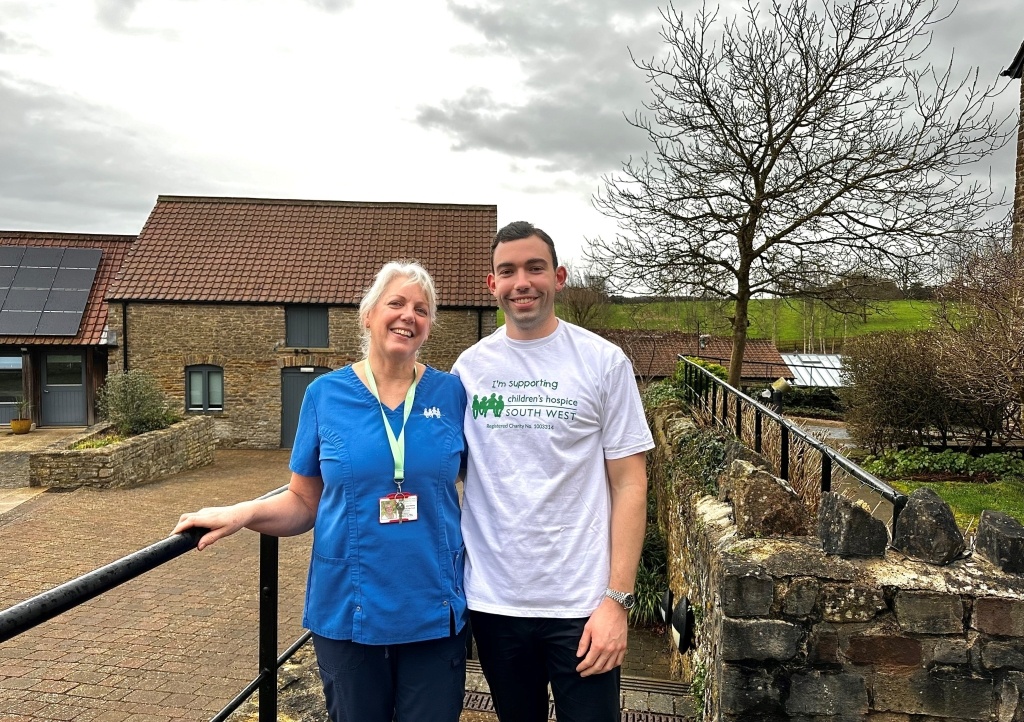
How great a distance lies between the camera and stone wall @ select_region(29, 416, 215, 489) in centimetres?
1305

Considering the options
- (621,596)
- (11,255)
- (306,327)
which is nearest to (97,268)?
(11,255)

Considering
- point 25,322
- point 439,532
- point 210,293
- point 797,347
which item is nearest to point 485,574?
point 439,532

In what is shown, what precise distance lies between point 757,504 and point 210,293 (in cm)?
1924

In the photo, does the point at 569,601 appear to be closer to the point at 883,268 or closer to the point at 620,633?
the point at 620,633

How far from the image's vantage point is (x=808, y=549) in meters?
2.54

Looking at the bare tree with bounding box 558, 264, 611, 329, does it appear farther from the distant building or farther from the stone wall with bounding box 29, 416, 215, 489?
the stone wall with bounding box 29, 416, 215, 489

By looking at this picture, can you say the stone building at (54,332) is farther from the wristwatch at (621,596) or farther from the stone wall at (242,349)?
the wristwatch at (621,596)

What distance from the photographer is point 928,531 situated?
2.48 meters

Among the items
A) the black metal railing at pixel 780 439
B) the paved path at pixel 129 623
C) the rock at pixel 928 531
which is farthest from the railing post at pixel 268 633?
the paved path at pixel 129 623

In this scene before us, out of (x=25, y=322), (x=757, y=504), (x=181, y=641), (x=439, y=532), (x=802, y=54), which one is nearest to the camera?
(x=439, y=532)

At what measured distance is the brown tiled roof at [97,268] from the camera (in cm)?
1903

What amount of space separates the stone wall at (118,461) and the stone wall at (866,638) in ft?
44.6

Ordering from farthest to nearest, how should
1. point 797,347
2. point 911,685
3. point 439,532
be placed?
point 797,347
point 911,685
point 439,532

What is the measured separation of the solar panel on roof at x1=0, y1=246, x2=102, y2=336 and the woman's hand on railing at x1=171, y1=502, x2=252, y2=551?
814 inches
